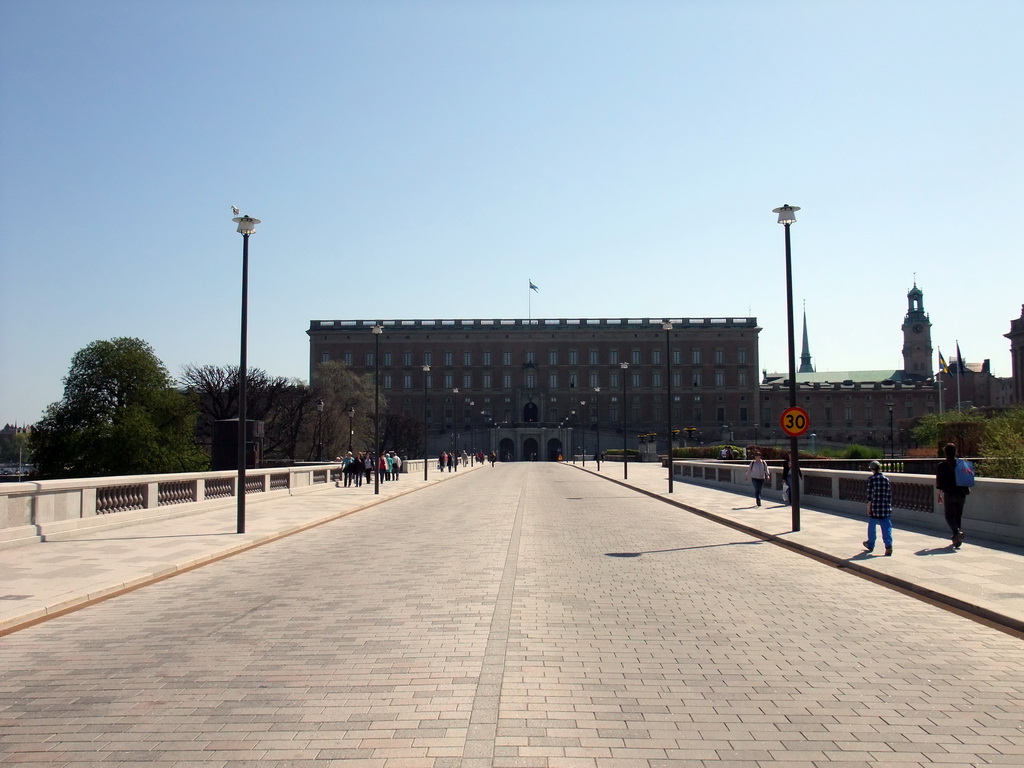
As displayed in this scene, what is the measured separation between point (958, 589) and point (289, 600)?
330 inches

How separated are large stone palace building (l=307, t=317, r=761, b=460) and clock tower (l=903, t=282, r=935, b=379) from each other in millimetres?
36890

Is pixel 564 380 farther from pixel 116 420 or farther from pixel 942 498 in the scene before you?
pixel 942 498

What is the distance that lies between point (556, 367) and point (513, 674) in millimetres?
131335

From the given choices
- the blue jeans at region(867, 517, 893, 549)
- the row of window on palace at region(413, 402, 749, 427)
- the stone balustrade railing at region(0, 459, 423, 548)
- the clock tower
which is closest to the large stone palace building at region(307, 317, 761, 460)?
the row of window on palace at region(413, 402, 749, 427)

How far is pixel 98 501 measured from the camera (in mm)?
18812

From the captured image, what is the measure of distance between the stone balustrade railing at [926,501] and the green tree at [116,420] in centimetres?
4725

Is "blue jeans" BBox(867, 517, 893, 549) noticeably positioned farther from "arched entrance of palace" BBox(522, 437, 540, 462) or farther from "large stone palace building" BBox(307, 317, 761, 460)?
"large stone palace building" BBox(307, 317, 761, 460)

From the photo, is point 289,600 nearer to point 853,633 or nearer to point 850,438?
point 853,633

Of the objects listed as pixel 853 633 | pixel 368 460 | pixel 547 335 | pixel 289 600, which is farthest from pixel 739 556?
pixel 547 335

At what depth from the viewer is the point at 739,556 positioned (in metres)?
15.0

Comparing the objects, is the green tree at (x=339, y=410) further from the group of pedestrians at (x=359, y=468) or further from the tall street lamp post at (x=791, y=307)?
the tall street lamp post at (x=791, y=307)

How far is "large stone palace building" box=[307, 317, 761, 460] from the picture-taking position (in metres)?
135

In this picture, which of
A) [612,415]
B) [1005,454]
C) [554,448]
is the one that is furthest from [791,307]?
[612,415]

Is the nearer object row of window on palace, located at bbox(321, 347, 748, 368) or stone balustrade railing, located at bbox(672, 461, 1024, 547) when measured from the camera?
stone balustrade railing, located at bbox(672, 461, 1024, 547)
